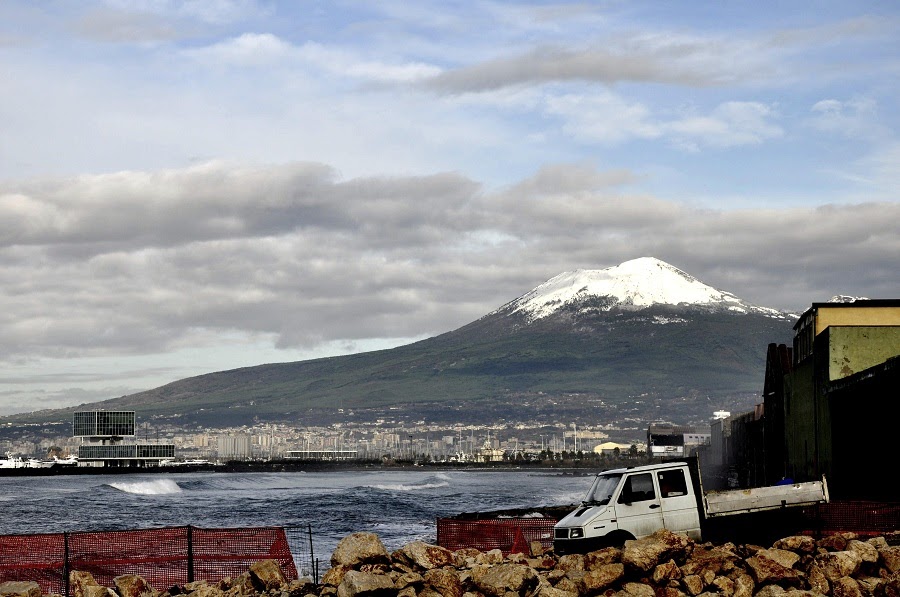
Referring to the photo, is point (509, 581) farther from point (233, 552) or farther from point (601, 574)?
point (233, 552)

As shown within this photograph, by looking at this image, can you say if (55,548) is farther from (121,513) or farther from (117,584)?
(121,513)

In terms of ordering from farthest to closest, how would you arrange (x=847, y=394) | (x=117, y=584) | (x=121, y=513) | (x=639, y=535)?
(x=121, y=513) → (x=847, y=394) → (x=639, y=535) → (x=117, y=584)

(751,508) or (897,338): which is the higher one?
(897,338)

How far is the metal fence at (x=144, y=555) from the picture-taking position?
86.9 feet

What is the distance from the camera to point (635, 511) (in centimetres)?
2694

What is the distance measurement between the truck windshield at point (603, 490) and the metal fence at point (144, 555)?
21.1 ft

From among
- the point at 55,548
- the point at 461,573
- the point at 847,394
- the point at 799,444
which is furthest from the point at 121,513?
the point at 461,573

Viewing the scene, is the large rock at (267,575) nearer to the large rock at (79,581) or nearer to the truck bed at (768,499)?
the large rock at (79,581)

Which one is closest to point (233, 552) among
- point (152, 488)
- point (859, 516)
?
point (859, 516)

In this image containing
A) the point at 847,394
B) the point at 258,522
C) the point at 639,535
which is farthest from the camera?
the point at 258,522

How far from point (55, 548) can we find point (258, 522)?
178ft

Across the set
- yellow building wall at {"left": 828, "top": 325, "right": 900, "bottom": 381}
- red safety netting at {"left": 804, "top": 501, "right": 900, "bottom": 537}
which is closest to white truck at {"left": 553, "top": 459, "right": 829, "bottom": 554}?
red safety netting at {"left": 804, "top": 501, "right": 900, "bottom": 537}

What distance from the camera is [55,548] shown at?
2697 centimetres

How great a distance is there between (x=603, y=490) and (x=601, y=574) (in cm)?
470
